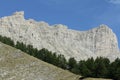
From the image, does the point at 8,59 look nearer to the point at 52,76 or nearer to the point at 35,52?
the point at 52,76

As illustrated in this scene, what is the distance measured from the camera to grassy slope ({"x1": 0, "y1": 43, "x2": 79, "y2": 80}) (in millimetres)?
89750

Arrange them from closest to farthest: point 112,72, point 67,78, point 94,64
→ point 67,78
point 112,72
point 94,64

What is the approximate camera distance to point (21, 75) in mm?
91312

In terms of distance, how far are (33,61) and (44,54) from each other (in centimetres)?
5107

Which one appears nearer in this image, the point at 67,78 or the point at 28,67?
the point at 67,78

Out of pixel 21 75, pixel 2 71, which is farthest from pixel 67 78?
pixel 2 71

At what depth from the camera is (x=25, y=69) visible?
94.3m

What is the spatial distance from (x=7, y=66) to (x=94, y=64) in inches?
1359

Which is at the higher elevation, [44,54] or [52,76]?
[44,54]

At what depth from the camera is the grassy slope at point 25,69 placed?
8975cm

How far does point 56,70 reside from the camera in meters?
94.1

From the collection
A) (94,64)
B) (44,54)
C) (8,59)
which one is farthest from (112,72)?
(44,54)

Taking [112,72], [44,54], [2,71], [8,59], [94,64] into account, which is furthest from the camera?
[44,54]

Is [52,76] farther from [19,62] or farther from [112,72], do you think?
[112,72]
